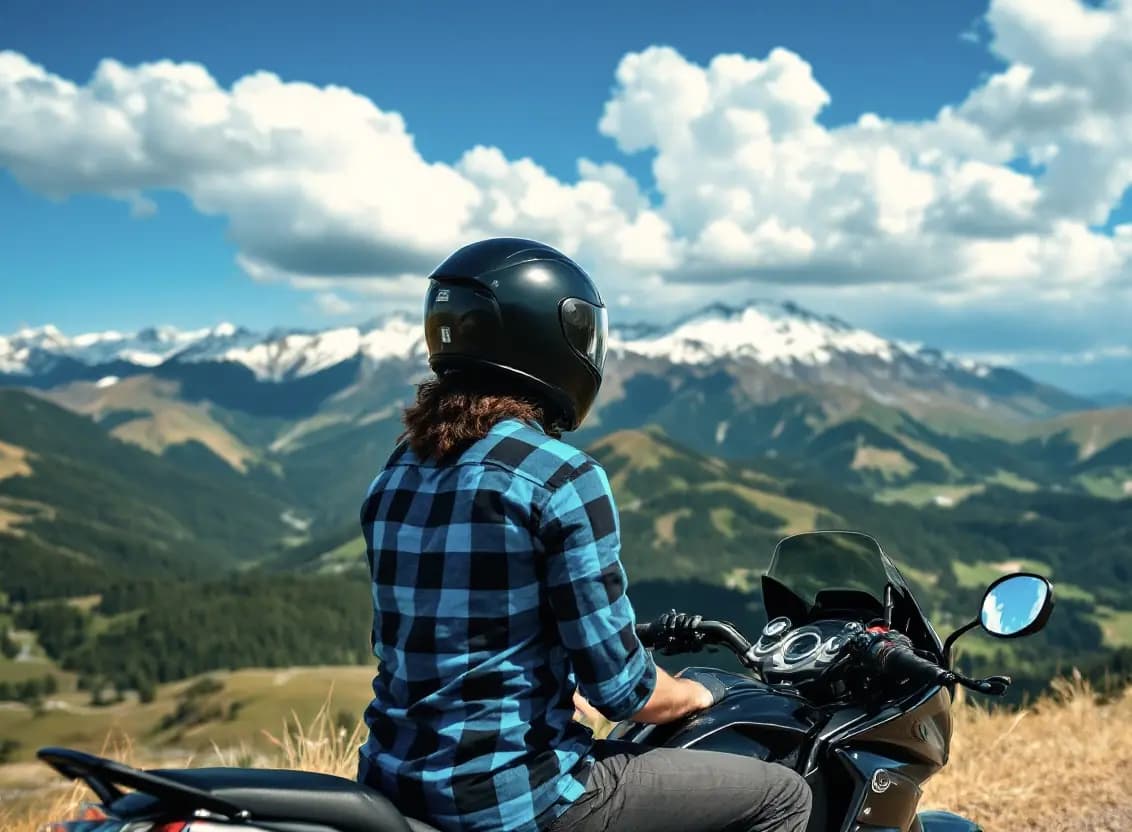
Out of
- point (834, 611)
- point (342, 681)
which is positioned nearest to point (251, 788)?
point (834, 611)

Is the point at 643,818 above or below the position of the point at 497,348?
below

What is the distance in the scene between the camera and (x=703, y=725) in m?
3.82

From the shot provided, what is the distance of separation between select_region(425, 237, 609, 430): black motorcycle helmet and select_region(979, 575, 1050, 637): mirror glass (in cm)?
201

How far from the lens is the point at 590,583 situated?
3.04m

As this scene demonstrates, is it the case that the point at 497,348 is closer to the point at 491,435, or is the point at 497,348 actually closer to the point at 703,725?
the point at 491,435

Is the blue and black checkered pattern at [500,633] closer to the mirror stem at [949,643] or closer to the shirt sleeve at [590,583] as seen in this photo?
the shirt sleeve at [590,583]

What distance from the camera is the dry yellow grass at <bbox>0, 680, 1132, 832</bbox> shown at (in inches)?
271

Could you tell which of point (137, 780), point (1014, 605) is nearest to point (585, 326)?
point (137, 780)

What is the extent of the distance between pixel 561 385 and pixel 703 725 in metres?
1.45

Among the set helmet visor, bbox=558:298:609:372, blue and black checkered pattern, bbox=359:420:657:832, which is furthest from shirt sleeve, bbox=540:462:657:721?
helmet visor, bbox=558:298:609:372

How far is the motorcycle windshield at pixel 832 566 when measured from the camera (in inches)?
181

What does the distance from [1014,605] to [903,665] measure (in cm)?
73

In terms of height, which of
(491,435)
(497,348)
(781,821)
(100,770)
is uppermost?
(497,348)

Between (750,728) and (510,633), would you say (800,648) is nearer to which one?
(750,728)
